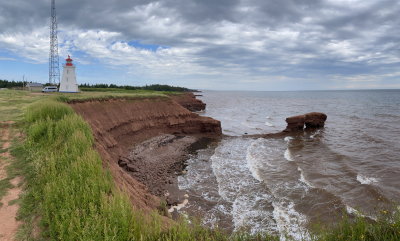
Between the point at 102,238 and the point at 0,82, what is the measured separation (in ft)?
231

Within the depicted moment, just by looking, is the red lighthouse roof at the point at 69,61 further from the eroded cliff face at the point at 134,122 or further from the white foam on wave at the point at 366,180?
the white foam on wave at the point at 366,180

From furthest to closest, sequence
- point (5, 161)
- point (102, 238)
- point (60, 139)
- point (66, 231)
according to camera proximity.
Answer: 1. point (60, 139)
2. point (5, 161)
3. point (66, 231)
4. point (102, 238)

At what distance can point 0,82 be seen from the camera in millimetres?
58969

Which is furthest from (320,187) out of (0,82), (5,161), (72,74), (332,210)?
(0,82)

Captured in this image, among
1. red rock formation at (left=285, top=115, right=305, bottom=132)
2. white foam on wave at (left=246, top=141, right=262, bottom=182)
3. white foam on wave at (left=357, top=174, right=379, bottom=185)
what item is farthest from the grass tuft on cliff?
red rock formation at (left=285, top=115, right=305, bottom=132)

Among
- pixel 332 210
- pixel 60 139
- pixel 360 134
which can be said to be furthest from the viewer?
pixel 360 134

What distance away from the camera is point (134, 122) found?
27.4 m

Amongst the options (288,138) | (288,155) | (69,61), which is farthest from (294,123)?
(69,61)

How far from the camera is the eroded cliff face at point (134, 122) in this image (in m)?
20.2

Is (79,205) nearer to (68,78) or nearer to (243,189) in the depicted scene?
(243,189)

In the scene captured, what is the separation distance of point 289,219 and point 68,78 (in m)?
34.0

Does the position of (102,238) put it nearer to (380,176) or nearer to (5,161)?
(5,161)

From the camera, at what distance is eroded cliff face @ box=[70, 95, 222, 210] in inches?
794

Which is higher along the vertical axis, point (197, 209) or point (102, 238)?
point (102, 238)
